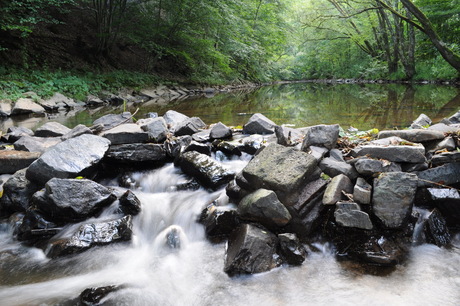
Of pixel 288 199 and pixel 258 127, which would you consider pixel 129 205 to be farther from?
pixel 258 127

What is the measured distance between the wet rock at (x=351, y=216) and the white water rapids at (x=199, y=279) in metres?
0.28

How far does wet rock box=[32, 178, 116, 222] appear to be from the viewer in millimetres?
2758

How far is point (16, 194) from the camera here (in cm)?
307

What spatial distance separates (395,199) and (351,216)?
1.30 feet

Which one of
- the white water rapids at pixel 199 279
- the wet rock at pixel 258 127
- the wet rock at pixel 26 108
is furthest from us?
the wet rock at pixel 26 108

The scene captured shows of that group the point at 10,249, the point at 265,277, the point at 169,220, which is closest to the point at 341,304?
the point at 265,277

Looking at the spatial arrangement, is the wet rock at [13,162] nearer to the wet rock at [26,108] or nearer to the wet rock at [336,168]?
the wet rock at [336,168]

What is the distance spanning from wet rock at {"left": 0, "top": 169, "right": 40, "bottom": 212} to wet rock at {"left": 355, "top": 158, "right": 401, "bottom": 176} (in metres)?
3.39

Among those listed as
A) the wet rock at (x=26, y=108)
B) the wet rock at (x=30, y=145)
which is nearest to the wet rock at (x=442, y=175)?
the wet rock at (x=30, y=145)

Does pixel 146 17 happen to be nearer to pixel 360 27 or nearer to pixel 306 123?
pixel 306 123

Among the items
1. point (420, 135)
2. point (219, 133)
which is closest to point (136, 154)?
point (219, 133)

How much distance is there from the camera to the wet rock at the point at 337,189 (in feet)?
7.97

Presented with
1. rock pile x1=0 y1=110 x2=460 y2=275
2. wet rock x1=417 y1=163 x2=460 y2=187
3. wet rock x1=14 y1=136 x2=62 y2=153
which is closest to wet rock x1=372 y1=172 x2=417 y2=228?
rock pile x1=0 y1=110 x2=460 y2=275

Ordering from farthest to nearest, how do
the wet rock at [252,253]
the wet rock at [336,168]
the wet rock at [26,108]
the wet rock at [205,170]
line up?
the wet rock at [26,108], the wet rock at [205,170], the wet rock at [336,168], the wet rock at [252,253]
